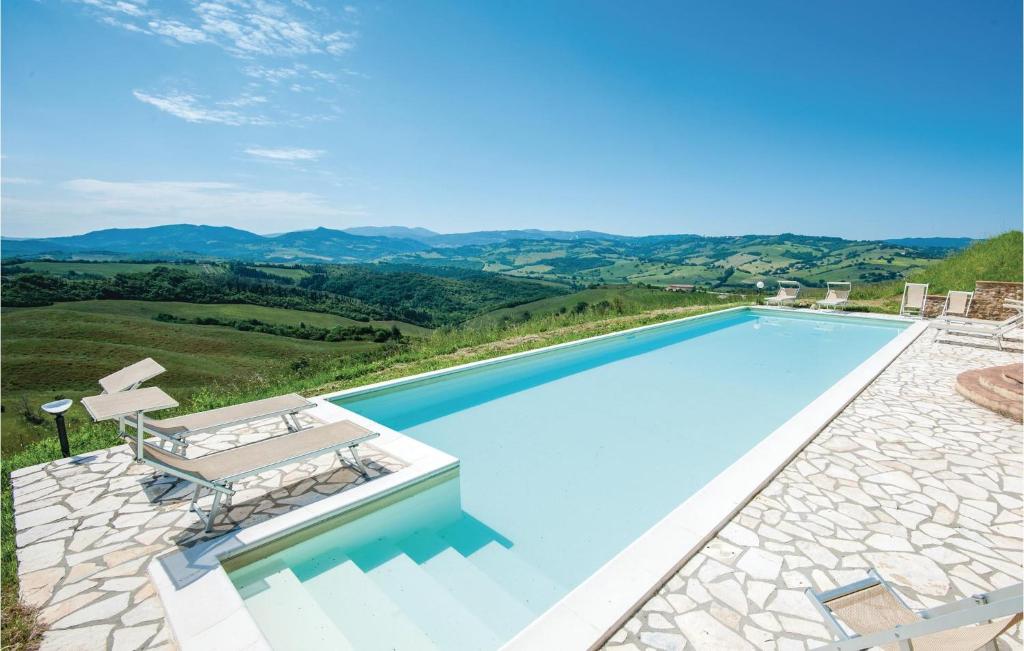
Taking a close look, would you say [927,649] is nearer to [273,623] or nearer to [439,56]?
[273,623]

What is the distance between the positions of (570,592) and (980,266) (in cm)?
1777

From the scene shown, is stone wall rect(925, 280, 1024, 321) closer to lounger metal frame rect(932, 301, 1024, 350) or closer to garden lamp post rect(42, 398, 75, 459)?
lounger metal frame rect(932, 301, 1024, 350)

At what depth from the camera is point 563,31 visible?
12.8 metres

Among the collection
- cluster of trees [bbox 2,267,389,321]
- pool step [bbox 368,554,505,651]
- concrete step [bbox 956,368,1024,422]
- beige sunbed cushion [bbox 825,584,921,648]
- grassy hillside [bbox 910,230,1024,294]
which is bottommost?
cluster of trees [bbox 2,267,389,321]

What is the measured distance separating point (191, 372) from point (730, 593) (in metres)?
27.0

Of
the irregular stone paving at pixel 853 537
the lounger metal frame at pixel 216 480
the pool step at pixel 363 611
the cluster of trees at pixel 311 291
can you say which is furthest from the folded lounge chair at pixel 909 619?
the cluster of trees at pixel 311 291

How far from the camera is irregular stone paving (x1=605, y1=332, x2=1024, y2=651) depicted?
216 centimetres

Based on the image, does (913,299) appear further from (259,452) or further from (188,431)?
(188,431)

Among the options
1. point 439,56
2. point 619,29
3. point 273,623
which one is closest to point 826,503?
point 273,623

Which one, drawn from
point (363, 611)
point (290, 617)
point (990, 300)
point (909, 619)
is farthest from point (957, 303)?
point (290, 617)

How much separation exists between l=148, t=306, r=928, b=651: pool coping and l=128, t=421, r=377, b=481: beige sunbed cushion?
1.24ft

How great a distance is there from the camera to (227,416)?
4.03 meters

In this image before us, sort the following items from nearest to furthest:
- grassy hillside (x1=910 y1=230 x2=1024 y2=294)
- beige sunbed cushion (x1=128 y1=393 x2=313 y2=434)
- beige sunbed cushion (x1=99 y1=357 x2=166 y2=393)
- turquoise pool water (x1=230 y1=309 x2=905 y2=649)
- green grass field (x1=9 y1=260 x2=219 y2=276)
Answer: turquoise pool water (x1=230 y1=309 x2=905 y2=649) < beige sunbed cushion (x1=128 y1=393 x2=313 y2=434) < beige sunbed cushion (x1=99 y1=357 x2=166 y2=393) < grassy hillside (x1=910 y1=230 x2=1024 y2=294) < green grass field (x1=9 y1=260 x2=219 y2=276)

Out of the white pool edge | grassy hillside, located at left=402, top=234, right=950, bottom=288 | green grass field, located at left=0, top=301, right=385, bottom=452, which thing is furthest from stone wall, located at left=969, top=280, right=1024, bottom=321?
green grass field, located at left=0, top=301, right=385, bottom=452
